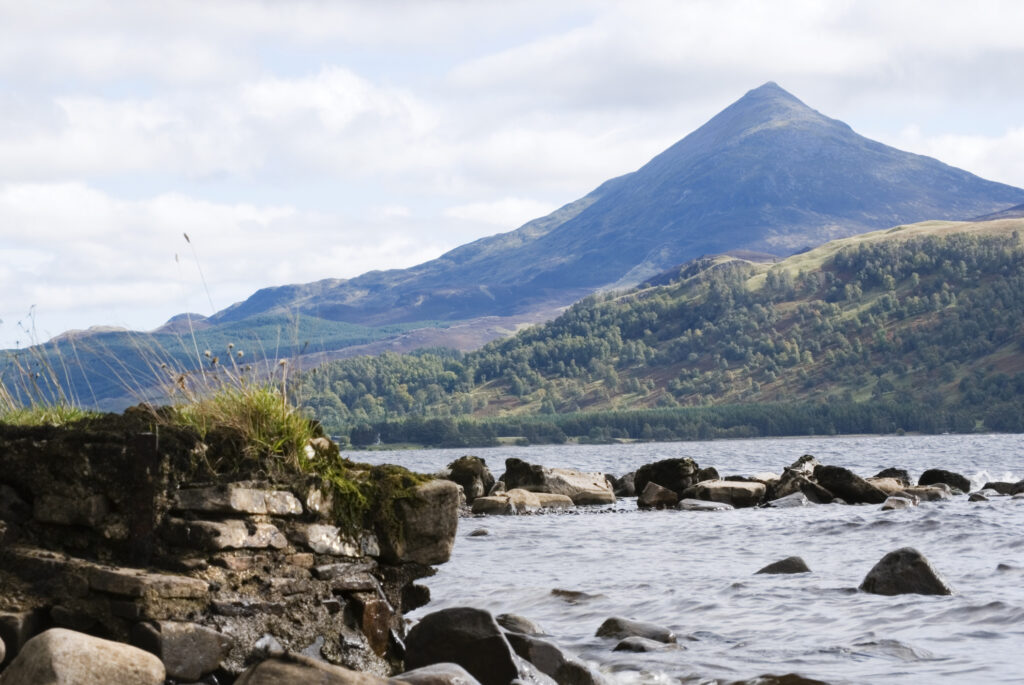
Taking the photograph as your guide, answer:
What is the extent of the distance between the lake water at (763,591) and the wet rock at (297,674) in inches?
179

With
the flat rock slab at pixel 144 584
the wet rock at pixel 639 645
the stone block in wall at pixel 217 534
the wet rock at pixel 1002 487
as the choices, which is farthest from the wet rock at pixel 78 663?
the wet rock at pixel 1002 487

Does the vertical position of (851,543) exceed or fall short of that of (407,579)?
it falls short

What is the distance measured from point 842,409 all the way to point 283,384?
190783 mm

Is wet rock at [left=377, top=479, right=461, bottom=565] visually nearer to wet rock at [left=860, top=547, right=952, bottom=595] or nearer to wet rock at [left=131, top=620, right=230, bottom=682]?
wet rock at [left=131, top=620, right=230, bottom=682]

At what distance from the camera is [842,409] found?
19162cm

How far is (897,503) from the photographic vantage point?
35312mm

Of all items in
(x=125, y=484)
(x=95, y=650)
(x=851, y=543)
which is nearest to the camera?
(x=95, y=650)

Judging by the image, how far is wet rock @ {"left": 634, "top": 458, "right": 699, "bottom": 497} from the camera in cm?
4059

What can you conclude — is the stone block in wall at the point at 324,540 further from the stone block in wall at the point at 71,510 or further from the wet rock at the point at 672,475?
the wet rock at the point at 672,475

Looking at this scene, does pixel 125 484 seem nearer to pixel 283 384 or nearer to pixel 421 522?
pixel 283 384

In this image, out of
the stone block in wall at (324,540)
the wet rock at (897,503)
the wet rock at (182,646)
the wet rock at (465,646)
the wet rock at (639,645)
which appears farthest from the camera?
the wet rock at (897,503)

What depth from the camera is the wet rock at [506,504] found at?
38.3 m

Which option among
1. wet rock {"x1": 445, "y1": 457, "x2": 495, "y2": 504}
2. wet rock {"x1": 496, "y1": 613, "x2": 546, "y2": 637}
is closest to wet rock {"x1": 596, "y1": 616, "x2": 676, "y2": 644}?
wet rock {"x1": 496, "y1": 613, "x2": 546, "y2": 637}

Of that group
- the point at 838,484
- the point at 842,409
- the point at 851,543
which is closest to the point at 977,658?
the point at 851,543
